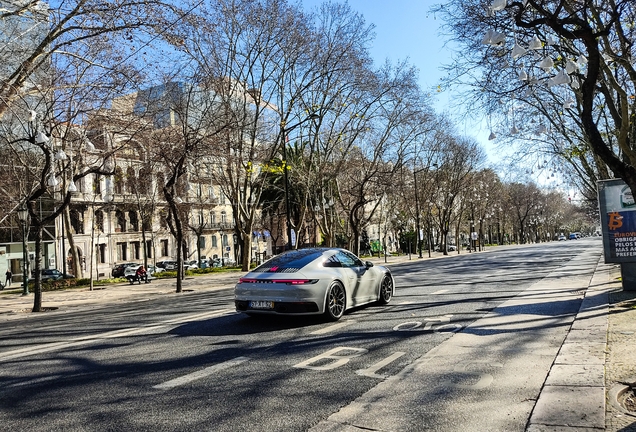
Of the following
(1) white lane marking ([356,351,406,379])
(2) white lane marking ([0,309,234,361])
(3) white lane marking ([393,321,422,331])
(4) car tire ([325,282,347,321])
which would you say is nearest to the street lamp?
(2) white lane marking ([0,309,234,361])

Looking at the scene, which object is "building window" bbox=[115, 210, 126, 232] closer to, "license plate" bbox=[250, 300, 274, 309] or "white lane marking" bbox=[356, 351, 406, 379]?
"license plate" bbox=[250, 300, 274, 309]

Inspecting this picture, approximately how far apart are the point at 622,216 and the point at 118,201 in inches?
1965

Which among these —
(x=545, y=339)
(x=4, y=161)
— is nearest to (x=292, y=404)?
(x=545, y=339)

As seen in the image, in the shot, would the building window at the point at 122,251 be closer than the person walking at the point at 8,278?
No

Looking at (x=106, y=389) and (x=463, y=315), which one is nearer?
(x=106, y=389)

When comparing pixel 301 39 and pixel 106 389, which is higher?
pixel 301 39

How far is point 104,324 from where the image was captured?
426 inches

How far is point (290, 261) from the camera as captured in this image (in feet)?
31.2

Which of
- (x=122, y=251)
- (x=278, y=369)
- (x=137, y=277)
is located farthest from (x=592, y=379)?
(x=122, y=251)

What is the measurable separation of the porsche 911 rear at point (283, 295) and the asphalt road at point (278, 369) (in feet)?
1.11

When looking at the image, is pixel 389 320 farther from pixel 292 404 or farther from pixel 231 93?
pixel 231 93

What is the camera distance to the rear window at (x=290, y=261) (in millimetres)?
9180

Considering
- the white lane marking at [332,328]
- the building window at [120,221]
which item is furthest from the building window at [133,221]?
the white lane marking at [332,328]

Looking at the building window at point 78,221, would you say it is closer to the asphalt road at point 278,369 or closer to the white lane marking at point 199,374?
the asphalt road at point 278,369
